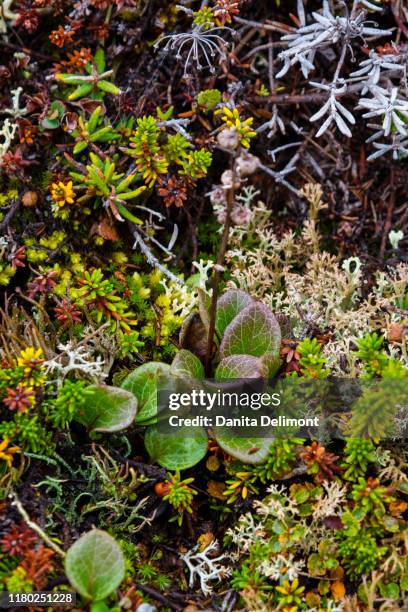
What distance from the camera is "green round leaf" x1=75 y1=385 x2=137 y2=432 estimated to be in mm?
2322

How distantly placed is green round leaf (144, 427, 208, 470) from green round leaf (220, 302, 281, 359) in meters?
0.37

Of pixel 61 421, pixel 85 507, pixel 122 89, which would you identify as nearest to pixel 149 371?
pixel 61 421

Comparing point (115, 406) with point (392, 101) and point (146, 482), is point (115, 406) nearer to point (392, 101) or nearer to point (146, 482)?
point (146, 482)

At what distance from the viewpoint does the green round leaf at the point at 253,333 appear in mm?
2510

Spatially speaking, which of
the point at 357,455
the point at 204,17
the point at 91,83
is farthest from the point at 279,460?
the point at 204,17

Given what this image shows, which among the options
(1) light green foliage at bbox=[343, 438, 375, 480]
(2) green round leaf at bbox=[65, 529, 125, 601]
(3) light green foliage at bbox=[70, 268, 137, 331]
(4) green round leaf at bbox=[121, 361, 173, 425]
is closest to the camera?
(2) green round leaf at bbox=[65, 529, 125, 601]

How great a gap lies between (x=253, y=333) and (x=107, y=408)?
67 cm

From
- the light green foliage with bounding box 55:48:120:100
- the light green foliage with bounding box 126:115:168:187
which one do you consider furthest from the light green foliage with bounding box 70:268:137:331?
the light green foliage with bounding box 55:48:120:100

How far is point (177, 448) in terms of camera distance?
2.41 metres

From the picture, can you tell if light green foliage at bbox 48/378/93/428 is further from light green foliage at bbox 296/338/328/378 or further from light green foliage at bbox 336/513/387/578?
light green foliage at bbox 336/513/387/578

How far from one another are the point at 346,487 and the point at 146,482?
2.52 feet

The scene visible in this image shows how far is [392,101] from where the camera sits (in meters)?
2.82

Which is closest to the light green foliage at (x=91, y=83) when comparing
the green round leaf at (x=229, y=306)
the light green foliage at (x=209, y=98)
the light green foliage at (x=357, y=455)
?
the light green foliage at (x=209, y=98)

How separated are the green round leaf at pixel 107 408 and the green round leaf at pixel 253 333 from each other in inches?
18.7
